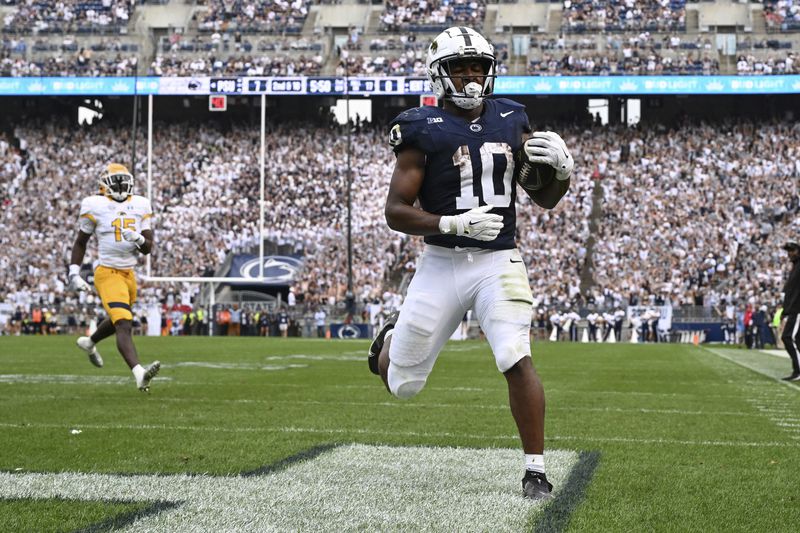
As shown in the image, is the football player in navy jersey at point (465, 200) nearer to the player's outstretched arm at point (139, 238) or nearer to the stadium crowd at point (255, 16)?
the player's outstretched arm at point (139, 238)

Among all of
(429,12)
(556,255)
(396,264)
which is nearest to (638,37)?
(429,12)

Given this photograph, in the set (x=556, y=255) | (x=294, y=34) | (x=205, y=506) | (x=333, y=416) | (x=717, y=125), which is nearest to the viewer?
(x=205, y=506)

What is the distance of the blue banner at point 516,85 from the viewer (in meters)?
33.9

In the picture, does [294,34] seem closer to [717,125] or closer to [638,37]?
[638,37]

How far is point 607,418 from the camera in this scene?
701 centimetres

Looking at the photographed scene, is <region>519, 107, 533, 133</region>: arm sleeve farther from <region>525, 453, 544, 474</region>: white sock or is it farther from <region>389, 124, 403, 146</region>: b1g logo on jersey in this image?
<region>525, 453, 544, 474</region>: white sock

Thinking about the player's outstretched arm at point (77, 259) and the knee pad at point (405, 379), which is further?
the player's outstretched arm at point (77, 259)

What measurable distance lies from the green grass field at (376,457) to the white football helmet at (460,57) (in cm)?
154

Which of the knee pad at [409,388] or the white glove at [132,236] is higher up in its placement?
the white glove at [132,236]

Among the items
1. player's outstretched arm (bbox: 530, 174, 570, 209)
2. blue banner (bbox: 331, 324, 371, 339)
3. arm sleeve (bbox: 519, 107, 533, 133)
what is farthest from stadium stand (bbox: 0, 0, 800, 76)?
player's outstretched arm (bbox: 530, 174, 570, 209)

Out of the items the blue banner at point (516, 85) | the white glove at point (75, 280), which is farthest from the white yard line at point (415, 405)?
the blue banner at point (516, 85)

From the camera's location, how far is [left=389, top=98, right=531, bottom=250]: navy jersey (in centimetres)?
430

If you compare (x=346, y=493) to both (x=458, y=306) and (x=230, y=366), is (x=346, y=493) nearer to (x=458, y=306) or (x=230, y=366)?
(x=458, y=306)

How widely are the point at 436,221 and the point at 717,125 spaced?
3286 cm
